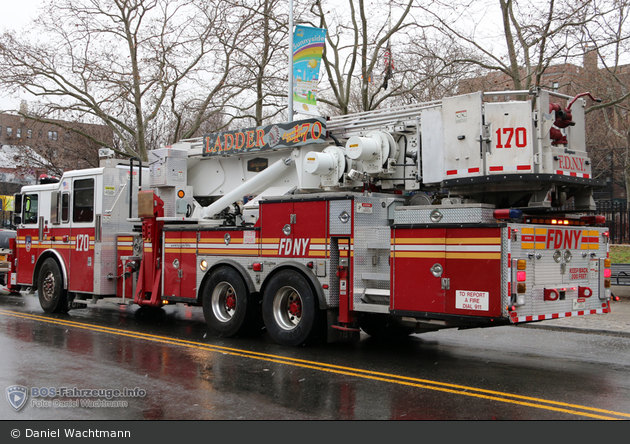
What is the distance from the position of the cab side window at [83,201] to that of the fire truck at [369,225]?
9 centimetres

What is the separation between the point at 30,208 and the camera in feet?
46.1

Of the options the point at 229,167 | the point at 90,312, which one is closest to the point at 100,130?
the point at 90,312

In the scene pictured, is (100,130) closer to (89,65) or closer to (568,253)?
(89,65)

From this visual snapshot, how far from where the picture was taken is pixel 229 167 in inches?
467

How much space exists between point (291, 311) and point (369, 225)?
5.81 feet

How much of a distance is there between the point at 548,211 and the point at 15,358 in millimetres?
7248

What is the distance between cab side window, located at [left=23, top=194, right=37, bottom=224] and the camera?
14.0 metres

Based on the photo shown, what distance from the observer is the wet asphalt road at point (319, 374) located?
588cm

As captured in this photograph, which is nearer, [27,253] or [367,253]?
[367,253]

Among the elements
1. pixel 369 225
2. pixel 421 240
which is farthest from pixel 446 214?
pixel 369 225

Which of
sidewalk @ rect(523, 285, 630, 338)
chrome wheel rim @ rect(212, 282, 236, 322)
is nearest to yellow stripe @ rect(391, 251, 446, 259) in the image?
chrome wheel rim @ rect(212, 282, 236, 322)

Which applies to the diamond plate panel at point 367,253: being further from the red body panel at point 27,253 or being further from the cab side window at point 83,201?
the red body panel at point 27,253

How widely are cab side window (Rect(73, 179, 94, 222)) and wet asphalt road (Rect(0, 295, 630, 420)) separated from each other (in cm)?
234

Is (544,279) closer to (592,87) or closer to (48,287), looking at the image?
(48,287)
